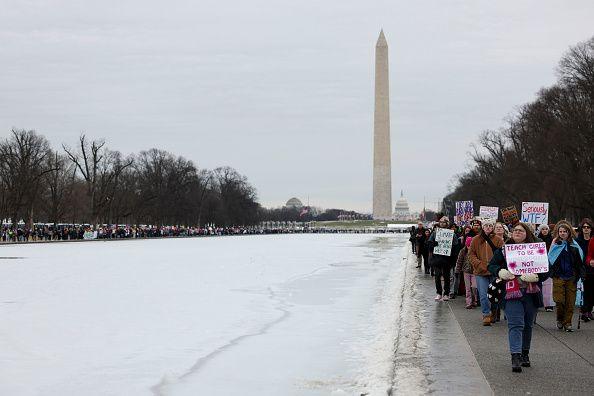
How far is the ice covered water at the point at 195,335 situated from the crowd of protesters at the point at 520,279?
1.35m

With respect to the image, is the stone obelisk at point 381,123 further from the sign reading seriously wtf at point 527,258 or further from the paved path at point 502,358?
the sign reading seriously wtf at point 527,258

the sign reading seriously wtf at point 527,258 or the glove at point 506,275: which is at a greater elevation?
the sign reading seriously wtf at point 527,258

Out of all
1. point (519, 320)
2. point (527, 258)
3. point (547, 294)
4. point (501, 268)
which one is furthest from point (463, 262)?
A: point (519, 320)

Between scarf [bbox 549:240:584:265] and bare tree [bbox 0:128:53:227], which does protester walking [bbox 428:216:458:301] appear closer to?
scarf [bbox 549:240:584:265]

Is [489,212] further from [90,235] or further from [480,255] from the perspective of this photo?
[90,235]

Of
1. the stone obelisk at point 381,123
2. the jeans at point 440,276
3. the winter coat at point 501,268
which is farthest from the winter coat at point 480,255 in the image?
the stone obelisk at point 381,123

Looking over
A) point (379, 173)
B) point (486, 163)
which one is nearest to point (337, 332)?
point (486, 163)

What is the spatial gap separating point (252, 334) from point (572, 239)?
15.6ft

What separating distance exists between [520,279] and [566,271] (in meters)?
3.23

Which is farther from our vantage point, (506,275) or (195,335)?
(195,335)

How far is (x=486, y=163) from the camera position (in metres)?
80.6

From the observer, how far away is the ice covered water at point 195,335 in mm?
8305

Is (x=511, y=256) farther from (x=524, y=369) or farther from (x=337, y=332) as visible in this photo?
(x=337, y=332)

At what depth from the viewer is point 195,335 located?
1155cm
